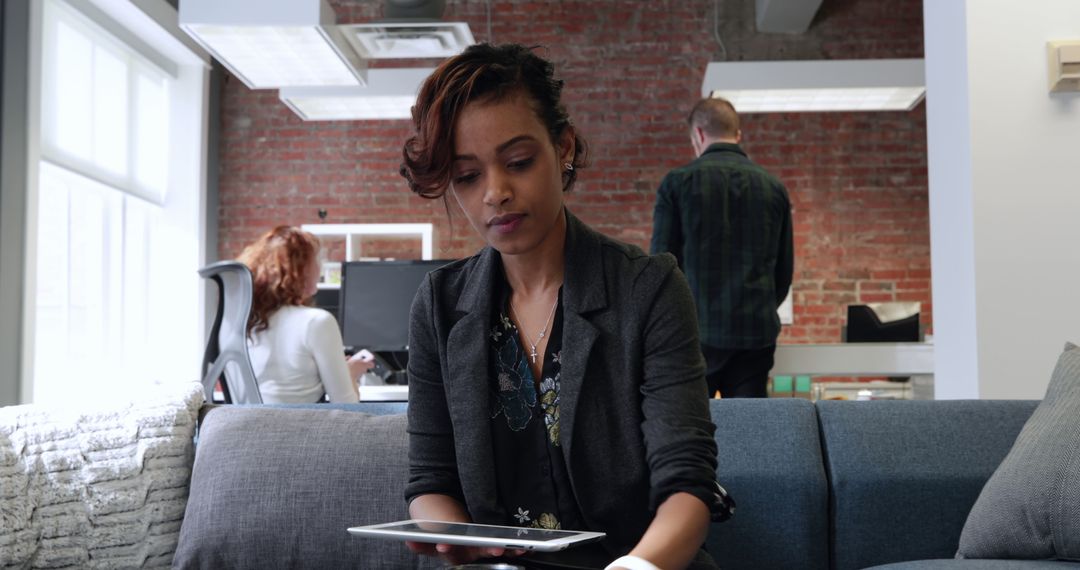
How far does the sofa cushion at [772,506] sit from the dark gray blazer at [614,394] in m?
0.70

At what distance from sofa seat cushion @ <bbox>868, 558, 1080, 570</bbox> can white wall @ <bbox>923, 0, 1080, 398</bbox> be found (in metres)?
1.02

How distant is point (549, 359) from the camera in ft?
4.75

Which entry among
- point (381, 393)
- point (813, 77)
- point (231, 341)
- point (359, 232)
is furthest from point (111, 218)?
point (813, 77)

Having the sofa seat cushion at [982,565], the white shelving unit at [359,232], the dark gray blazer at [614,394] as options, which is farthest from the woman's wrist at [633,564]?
the white shelving unit at [359,232]

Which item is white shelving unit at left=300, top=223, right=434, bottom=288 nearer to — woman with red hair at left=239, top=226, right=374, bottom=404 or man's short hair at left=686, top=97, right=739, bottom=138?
woman with red hair at left=239, top=226, right=374, bottom=404

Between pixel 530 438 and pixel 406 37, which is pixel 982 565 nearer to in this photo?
pixel 530 438

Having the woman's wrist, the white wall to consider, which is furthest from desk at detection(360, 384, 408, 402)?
the woman's wrist

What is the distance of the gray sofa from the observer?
6.60 ft

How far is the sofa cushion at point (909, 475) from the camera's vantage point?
2.00 metres

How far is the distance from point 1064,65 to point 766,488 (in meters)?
1.48

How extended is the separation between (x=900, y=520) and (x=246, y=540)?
4.18 feet

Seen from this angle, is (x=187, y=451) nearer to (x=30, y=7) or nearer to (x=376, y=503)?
(x=376, y=503)

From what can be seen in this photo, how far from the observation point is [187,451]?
2.25 meters

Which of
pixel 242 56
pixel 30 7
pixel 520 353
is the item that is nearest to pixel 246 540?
pixel 520 353
